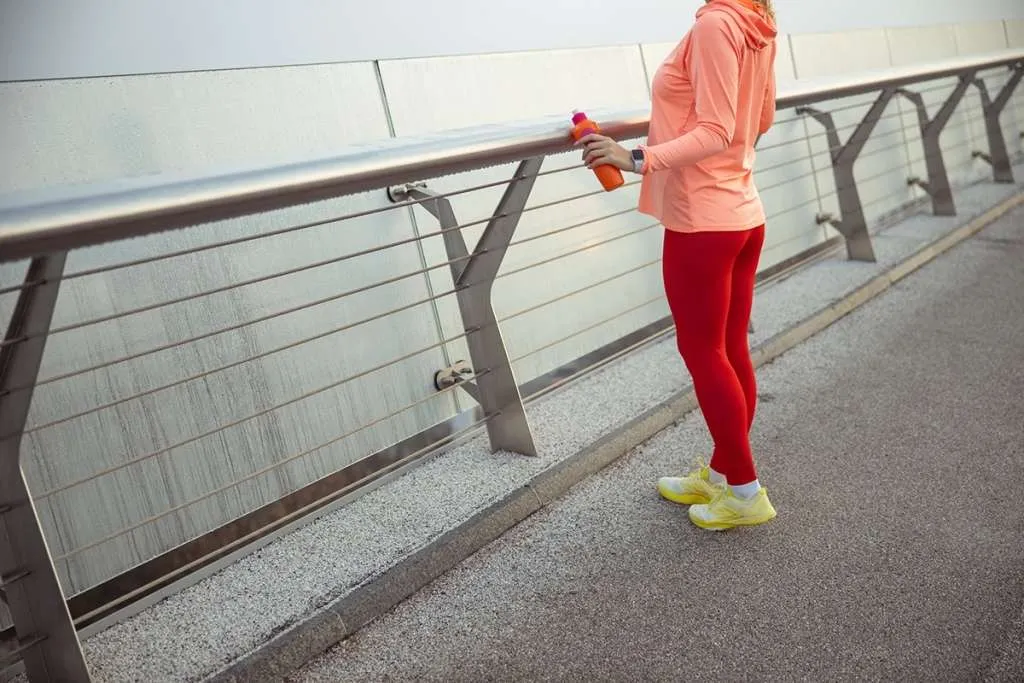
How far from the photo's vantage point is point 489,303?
2436 mm

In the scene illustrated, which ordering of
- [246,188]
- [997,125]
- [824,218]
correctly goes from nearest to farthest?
1. [246,188]
2. [824,218]
3. [997,125]

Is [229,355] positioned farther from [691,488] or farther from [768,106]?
[768,106]

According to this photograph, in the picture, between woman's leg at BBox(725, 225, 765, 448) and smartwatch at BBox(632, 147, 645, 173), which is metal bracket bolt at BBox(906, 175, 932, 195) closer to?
woman's leg at BBox(725, 225, 765, 448)

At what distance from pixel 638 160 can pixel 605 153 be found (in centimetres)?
8

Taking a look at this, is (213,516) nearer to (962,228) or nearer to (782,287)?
(782,287)

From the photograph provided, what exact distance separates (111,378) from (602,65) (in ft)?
7.25

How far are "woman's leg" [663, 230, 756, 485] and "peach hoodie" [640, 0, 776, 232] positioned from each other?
46 mm

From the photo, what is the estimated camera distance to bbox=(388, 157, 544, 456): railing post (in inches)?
90.7

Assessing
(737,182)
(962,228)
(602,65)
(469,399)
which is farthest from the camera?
(962,228)

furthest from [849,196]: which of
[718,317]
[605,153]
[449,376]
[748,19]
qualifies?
[605,153]

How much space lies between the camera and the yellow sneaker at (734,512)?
212 cm

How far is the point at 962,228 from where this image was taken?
4.75 m

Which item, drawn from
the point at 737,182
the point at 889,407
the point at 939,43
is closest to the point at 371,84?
the point at 737,182

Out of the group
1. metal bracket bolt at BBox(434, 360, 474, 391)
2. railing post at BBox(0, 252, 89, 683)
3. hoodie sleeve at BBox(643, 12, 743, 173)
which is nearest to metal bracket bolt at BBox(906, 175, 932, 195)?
metal bracket bolt at BBox(434, 360, 474, 391)
